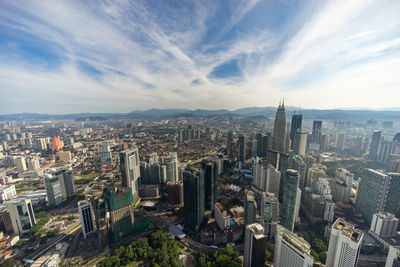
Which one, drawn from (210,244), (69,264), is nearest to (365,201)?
(210,244)

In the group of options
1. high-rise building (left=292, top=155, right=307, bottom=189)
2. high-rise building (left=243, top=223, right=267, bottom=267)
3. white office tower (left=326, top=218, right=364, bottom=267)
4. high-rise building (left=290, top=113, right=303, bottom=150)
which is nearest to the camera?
white office tower (left=326, top=218, right=364, bottom=267)

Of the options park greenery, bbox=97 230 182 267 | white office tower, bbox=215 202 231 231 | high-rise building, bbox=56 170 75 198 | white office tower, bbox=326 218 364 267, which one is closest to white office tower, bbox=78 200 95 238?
park greenery, bbox=97 230 182 267

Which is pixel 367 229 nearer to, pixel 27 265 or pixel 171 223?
pixel 171 223

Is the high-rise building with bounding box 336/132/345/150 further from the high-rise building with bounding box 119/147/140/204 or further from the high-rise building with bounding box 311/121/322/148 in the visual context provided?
the high-rise building with bounding box 119/147/140/204

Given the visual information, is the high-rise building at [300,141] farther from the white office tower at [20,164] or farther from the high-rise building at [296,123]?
the white office tower at [20,164]

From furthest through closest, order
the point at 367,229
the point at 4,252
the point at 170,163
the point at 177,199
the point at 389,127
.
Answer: the point at 389,127 → the point at 170,163 → the point at 177,199 → the point at 367,229 → the point at 4,252

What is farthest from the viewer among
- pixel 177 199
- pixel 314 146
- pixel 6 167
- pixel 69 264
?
pixel 314 146
